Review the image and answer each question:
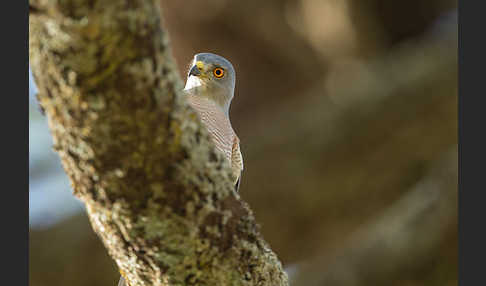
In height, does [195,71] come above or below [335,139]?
below

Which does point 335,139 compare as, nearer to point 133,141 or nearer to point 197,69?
point 197,69

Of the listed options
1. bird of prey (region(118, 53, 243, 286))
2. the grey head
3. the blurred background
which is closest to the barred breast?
bird of prey (region(118, 53, 243, 286))

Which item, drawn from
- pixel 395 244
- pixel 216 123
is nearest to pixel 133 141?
pixel 216 123

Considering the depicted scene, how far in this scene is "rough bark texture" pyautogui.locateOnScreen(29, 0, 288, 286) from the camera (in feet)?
3.98

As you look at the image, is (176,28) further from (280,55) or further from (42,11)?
(42,11)

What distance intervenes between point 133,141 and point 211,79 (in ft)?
7.74

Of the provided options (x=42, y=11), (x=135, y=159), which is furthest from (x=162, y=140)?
(x=42, y=11)

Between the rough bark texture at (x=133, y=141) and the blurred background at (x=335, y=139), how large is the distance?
241cm

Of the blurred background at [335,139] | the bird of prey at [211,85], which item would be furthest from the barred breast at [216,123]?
the blurred background at [335,139]

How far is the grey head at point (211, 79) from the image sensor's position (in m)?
3.63

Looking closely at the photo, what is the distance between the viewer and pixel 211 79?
11.9 feet

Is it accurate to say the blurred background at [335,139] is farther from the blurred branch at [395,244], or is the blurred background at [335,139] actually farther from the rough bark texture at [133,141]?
the rough bark texture at [133,141]

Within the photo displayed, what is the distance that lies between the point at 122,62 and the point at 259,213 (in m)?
3.71

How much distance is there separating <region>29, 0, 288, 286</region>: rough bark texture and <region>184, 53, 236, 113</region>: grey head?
2.07 metres
